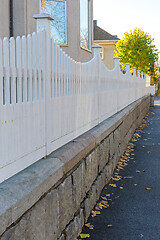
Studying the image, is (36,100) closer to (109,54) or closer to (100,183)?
Result: (100,183)

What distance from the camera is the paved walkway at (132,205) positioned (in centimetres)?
384

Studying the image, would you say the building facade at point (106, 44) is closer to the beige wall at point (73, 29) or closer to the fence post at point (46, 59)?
the beige wall at point (73, 29)

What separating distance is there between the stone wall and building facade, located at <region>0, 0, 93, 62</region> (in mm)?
5233

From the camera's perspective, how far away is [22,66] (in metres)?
2.69

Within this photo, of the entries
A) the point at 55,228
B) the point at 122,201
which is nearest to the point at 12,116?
the point at 55,228

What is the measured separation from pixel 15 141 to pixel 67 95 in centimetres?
131

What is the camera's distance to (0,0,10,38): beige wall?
8.72m

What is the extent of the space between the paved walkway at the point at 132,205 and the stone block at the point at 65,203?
1.62 feet

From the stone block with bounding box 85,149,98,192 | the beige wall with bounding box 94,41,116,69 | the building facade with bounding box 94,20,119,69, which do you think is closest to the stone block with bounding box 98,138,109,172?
the stone block with bounding box 85,149,98,192

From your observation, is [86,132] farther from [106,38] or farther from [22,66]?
[106,38]

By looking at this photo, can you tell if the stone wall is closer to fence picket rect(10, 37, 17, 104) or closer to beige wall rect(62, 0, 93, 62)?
fence picket rect(10, 37, 17, 104)

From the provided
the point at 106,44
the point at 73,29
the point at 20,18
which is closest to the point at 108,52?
the point at 106,44

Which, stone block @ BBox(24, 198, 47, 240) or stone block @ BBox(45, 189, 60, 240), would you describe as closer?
stone block @ BBox(24, 198, 47, 240)

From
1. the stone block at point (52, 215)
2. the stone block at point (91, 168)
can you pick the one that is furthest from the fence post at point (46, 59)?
the stone block at point (91, 168)
